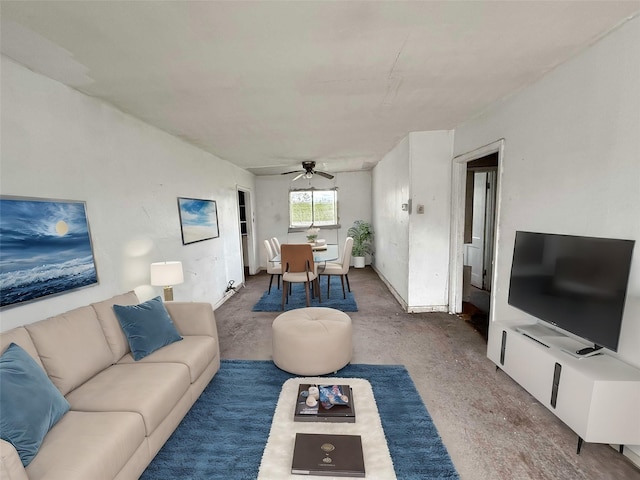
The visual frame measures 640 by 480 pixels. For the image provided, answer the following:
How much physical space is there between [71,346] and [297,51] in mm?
2255

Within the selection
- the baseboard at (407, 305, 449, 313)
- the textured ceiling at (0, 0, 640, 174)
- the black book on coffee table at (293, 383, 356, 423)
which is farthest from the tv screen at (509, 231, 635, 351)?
the baseboard at (407, 305, 449, 313)

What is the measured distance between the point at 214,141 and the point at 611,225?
3.88 m

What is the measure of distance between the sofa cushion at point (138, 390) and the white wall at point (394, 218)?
3022mm

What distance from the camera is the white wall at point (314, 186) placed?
Result: 6.94 m

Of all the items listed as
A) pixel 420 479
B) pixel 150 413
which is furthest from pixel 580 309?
pixel 150 413

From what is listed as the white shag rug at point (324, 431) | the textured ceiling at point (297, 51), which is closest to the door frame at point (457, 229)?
the textured ceiling at point (297, 51)

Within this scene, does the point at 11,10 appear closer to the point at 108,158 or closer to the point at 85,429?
the point at 108,158

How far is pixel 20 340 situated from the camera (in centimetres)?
150

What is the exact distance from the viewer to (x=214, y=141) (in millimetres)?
3656

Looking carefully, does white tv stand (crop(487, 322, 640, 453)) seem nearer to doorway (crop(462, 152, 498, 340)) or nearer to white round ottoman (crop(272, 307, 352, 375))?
white round ottoman (crop(272, 307, 352, 375))

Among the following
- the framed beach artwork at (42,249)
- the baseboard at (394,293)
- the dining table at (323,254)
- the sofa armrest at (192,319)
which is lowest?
the baseboard at (394,293)

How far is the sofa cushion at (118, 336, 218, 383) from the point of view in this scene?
1.97 m

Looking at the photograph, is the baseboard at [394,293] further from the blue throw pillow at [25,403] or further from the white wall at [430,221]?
the blue throw pillow at [25,403]

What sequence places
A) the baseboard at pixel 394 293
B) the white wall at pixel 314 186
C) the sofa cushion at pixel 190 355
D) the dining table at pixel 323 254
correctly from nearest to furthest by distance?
the sofa cushion at pixel 190 355
the baseboard at pixel 394 293
the dining table at pixel 323 254
the white wall at pixel 314 186
